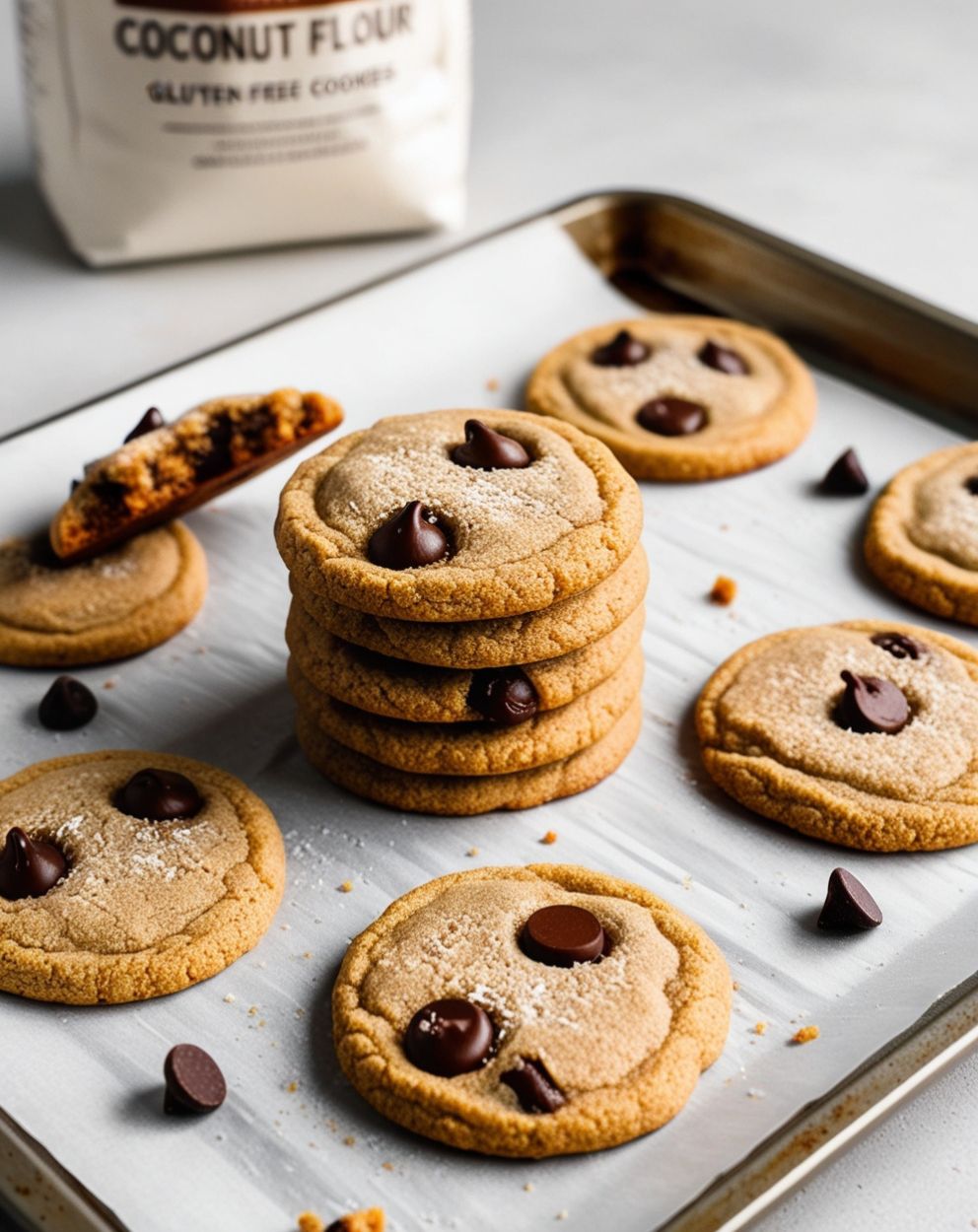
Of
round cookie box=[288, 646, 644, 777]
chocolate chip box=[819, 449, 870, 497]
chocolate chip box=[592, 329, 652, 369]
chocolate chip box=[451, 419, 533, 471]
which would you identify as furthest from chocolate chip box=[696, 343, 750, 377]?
round cookie box=[288, 646, 644, 777]

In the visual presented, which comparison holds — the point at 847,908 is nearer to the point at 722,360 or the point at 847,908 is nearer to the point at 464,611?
the point at 464,611

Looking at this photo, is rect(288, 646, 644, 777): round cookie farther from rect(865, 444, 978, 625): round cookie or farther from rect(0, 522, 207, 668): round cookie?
rect(865, 444, 978, 625): round cookie

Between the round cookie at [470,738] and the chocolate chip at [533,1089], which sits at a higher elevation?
the round cookie at [470,738]

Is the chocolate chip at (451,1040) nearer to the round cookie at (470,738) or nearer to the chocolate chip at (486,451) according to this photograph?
the round cookie at (470,738)

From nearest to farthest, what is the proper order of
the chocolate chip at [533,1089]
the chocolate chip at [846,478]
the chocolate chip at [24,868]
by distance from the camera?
1. the chocolate chip at [533,1089]
2. the chocolate chip at [24,868]
3. the chocolate chip at [846,478]

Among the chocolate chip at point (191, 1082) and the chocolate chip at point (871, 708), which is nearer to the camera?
the chocolate chip at point (191, 1082)

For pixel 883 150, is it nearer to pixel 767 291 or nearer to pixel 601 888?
pixel 767 291

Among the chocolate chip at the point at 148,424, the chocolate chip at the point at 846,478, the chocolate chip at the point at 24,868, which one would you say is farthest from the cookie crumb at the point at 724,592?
the chocolate chip at the point at 24,868
